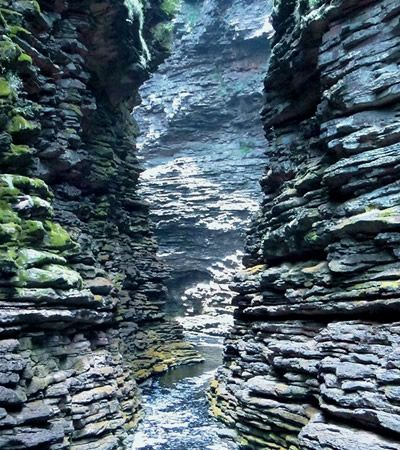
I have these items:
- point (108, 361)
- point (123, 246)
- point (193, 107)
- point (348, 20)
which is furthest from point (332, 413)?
point (193, 107)

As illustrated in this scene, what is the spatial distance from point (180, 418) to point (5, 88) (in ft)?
60.4

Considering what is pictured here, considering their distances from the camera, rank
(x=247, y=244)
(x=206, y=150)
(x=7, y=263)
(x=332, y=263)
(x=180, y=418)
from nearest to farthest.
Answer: (x=7, y=263)
(x=332, y=263)
(x=180, y=418)
(x=247, y=244)
(x=206, y=150)

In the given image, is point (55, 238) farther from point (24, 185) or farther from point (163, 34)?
point (163, 34)

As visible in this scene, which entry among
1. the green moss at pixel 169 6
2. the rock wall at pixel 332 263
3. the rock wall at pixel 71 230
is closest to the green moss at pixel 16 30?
the rock wall at pixel 71 230

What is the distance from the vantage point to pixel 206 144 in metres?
64.7

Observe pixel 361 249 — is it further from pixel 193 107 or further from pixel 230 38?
pixel 230 38

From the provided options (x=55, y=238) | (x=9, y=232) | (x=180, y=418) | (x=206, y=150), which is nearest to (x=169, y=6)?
(x=55, y=238)

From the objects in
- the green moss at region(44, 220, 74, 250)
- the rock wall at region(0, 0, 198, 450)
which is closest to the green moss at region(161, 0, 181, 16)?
the rock wall at region(0, 0, 198, 450)

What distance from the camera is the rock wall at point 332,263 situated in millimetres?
13305

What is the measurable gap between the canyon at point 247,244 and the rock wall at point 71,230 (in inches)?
3.5

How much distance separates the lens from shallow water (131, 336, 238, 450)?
19469 mm

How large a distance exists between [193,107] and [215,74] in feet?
22.2

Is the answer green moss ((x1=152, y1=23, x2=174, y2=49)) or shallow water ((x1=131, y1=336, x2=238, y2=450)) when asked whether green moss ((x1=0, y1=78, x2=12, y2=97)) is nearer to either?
shallow water ((x1=131, y1=336, x2=238, y2=450))

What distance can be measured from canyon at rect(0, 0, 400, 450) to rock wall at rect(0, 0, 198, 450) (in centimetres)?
9
